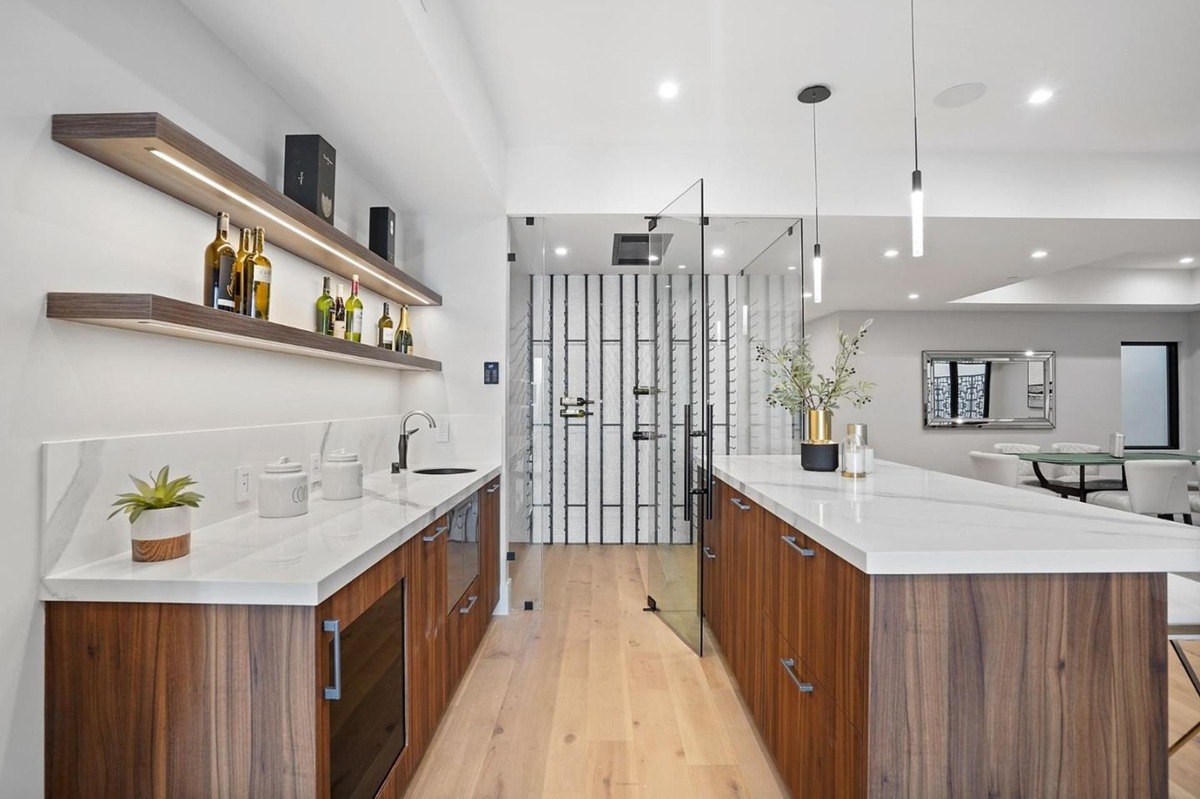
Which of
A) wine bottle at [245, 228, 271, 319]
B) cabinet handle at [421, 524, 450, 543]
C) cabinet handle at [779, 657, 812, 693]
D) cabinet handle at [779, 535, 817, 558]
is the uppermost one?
wine bottle at [245, 228, 271, 319]

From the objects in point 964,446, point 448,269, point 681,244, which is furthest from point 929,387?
point 448,269

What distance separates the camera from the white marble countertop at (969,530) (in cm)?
118

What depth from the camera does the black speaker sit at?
296 centimetres

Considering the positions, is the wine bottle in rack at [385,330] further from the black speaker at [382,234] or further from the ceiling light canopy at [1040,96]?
the ceiling light canopy at [1040,96]

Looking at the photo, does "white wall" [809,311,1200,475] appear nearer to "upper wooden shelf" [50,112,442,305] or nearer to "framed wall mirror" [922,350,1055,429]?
"framed wall mirror" [922,350,1055,429]

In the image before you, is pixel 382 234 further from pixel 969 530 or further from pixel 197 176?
pixel 969 530

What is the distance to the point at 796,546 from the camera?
1615 mm

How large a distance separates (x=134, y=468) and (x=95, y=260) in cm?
51

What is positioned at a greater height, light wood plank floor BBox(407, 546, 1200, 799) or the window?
the window

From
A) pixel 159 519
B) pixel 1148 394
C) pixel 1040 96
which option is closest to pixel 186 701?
pixel 159 519

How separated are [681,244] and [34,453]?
262 centimetres

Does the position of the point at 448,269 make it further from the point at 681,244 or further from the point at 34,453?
the point at 34,453

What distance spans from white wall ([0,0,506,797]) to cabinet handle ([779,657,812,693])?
1707 millimetres

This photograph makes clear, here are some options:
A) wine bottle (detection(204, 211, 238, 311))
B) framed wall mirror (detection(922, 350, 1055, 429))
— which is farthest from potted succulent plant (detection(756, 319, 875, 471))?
framed wall mirror (detection(922, 350, 1055, 429))
